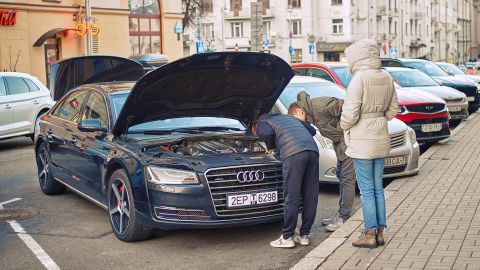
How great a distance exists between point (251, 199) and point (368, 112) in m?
1.38

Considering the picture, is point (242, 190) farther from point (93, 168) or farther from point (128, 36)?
point (128, 36)

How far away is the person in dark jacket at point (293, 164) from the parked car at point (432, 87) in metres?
10.7

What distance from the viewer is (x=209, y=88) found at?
781cm

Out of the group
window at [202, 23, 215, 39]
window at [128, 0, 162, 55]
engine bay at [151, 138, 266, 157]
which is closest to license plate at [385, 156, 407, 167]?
engine bay at [151, 138, 266, 157]

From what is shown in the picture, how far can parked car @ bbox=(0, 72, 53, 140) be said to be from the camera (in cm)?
1527

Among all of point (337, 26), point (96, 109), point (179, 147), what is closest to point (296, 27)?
point (337, 26)

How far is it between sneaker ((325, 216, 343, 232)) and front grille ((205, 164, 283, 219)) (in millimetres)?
749

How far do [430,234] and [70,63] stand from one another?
6.63m

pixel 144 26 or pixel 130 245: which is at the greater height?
pixel 144 26

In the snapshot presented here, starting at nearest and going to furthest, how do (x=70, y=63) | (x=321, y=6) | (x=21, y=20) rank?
(x=70, y=63) → (x=21, y=20) → (x=321, y=6)

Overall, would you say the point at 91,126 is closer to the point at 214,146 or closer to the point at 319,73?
the point at 214,146

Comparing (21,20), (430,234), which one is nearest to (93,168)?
(430,234)

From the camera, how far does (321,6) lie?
72375 millimetres

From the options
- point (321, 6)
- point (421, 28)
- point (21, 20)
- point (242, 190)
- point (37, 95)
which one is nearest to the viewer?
point (242, 190)
